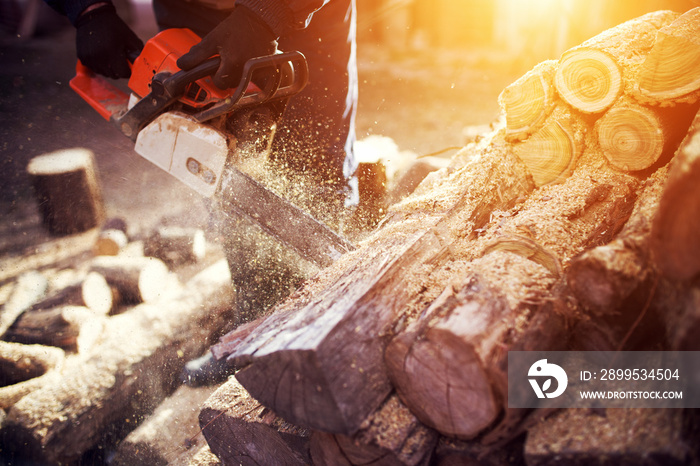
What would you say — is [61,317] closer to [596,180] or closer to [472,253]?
[472,253]

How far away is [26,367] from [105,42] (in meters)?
1.72

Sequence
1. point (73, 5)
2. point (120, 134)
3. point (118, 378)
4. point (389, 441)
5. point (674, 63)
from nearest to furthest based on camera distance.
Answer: point (389, 441) < point (674, 63) < point (118, 378) < point (73, 5) < point (120, 134)

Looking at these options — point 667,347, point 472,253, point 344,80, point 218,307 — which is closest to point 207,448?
point 218,307

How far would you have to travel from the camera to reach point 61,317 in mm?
2086

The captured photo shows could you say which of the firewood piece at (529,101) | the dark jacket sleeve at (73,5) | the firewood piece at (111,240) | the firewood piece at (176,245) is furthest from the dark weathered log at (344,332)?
the firewood piece at (111,240)

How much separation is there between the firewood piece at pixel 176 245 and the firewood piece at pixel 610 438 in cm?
266

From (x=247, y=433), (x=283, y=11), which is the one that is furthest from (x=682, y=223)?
(x=283, y=11)

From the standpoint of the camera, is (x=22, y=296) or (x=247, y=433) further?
A: (x=22, y=296)

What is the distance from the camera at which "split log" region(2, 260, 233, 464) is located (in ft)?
5.27

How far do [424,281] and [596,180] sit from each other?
35.7 inches

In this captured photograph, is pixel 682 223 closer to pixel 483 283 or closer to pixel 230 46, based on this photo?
pixel 483 283

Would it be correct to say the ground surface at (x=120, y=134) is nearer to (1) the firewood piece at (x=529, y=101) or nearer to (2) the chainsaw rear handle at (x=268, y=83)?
(2) the chainsaw rear handle at (x=268, y=83)

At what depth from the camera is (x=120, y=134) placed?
Result: 471cm

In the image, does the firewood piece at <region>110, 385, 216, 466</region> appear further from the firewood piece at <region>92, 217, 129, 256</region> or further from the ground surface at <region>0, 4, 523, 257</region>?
the ground surface at <region>0, 4, 523, 257</region>
